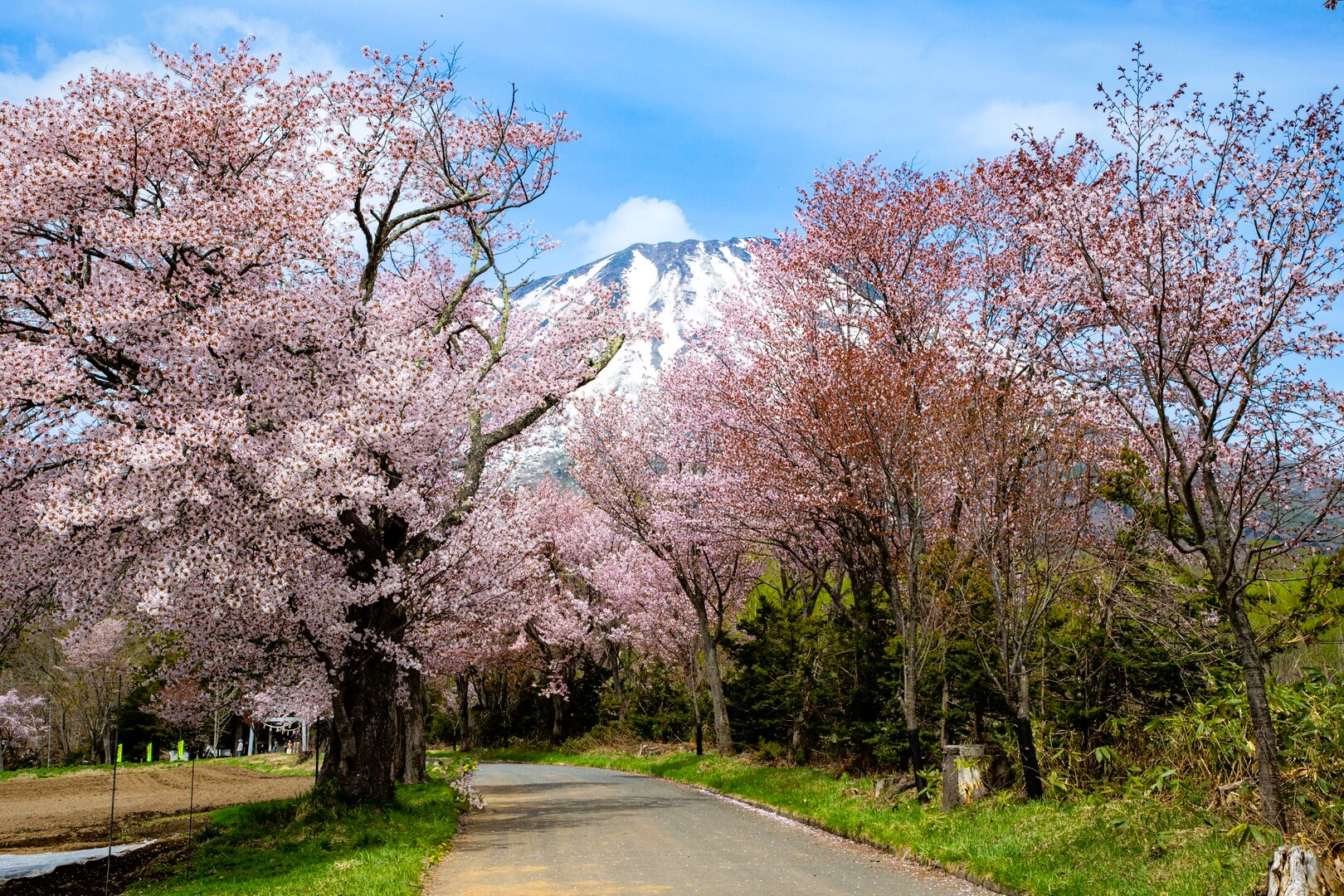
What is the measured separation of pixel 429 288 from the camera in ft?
68.1

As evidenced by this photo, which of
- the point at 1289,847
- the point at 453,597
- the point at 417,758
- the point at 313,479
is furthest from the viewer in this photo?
the point at 417,758

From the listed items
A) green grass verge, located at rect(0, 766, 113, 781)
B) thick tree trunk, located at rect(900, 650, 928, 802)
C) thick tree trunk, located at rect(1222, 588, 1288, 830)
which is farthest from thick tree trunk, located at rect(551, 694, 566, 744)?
thick tree trunk, located at rect(1222, 588, 1288, 830)

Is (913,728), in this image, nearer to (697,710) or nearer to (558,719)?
(697,710)

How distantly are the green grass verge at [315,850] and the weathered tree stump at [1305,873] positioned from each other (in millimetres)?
6920

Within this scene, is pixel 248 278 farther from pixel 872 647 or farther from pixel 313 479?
pixel 872 647

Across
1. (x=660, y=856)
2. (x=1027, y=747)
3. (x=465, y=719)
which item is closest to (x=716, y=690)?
(x=660, y=856)

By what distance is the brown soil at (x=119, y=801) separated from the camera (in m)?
16.8

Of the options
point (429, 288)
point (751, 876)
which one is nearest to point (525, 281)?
point (429, 288)

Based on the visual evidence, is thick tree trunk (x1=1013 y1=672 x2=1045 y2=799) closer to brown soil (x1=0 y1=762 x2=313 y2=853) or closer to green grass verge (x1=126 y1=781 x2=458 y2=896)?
green grass verge (x1=126 y1=781 x2=458 y2=896)

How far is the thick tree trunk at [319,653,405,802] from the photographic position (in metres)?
14.3

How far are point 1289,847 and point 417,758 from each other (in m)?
19.7

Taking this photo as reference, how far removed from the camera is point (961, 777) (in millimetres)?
12031

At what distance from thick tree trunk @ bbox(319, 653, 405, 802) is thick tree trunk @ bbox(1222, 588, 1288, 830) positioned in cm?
1135

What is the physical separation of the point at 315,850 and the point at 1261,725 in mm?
10158
